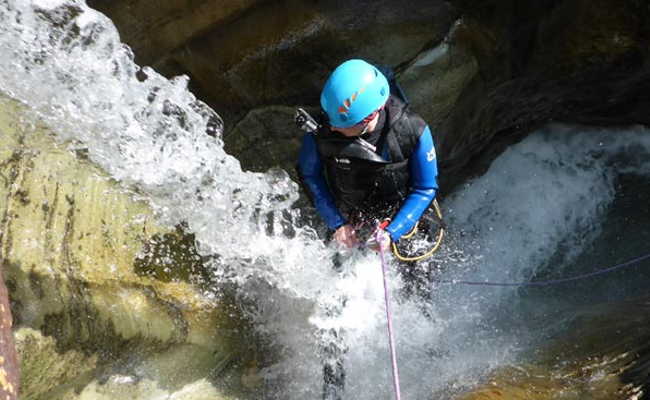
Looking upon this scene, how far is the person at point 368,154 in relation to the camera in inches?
115

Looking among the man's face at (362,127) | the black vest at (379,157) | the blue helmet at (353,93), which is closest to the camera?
the blue helmet at (353,93)

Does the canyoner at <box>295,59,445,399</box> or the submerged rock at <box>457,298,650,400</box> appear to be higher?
the canyoner at <box>295,59,445,399</box>

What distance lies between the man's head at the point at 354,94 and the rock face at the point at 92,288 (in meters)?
1.38

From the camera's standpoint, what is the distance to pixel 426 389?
3.45 metres

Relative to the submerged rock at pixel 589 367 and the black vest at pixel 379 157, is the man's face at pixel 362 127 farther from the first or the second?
the submerged rock at pixel 589 367

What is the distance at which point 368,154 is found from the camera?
314 cm

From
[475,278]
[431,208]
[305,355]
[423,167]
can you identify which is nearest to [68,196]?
[305,355]

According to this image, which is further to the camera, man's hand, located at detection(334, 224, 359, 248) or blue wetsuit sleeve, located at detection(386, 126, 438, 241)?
man's hand, located at detection(334, 224, 359, 248)

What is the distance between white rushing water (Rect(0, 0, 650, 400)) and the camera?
3389 mm

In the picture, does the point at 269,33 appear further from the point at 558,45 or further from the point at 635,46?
the point at 635,46

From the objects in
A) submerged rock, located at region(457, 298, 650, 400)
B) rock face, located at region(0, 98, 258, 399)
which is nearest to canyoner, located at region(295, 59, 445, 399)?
submerged rock, located at region(457, 298, 650, 400)

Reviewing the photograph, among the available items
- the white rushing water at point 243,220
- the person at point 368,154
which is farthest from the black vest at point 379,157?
the white rushing water at point 243,220

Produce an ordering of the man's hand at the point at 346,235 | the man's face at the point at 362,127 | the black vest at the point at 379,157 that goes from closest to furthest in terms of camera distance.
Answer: the man's face at the point at 362,127 < the black vest at the point at 379,157 < the man's hand at the point at 346,235

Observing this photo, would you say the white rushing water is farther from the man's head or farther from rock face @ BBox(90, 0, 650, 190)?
the man's head
